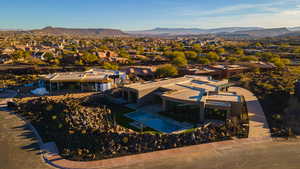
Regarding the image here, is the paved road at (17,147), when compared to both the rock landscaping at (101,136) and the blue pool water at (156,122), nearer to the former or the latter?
the rock landscaping at (101,136)

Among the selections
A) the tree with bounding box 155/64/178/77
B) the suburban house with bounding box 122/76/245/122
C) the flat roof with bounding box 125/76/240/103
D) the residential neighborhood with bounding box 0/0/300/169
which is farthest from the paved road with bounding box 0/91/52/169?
the tree with bounding box 155/64/178/77

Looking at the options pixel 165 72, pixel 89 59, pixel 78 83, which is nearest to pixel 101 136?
pixel 78 83

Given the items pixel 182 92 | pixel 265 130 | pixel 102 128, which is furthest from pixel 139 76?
pixel 265 130

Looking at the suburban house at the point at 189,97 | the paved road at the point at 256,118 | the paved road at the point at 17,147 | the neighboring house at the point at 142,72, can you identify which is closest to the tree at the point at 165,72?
the neighboring house at the point at 142,72

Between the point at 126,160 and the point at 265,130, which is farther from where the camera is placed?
the point at 265,130

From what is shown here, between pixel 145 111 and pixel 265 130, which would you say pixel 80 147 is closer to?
pixel 145 111

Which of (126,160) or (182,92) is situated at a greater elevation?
(182,92)
